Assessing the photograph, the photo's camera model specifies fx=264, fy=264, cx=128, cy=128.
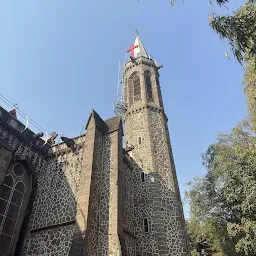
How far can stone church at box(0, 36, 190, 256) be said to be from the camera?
11234 mm

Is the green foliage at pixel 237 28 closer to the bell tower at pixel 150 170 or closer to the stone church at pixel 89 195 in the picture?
the stone church at pixel 89 195

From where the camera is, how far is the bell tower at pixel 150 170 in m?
14.6

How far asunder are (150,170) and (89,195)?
655 cm

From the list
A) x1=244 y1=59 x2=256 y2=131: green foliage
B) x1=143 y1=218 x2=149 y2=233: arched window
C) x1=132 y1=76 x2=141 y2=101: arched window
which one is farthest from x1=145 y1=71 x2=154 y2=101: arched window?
x1=143 y1=218 x2=149 y2=233: arched window

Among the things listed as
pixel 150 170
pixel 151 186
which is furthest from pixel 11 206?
pixel 150 170

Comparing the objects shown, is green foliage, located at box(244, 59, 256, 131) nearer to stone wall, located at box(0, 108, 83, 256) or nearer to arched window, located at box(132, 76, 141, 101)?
arched window, located at box(132, 76, 141, 101)

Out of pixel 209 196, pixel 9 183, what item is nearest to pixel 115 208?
pixel 9 183

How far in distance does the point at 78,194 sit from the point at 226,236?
12611 millimetres

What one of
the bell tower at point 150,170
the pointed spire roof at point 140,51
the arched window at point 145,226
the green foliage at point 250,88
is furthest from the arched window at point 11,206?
the pointed spire roof at point 140,51

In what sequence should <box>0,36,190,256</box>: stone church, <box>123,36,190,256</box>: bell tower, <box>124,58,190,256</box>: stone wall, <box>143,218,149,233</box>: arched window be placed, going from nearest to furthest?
1. <box>0,36,190,256</box>: stone church
2. <box>124,58,190,256</box>: stone wall
3. <box>123,36,190,256</box>: bell tower
4. <box>143,218,149,233</box>: arched window

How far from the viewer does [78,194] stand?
11750 millimetres

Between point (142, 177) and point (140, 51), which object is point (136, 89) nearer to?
point (140, 51)

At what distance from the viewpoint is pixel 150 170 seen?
674 inches

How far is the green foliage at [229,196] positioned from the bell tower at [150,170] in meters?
3.40
